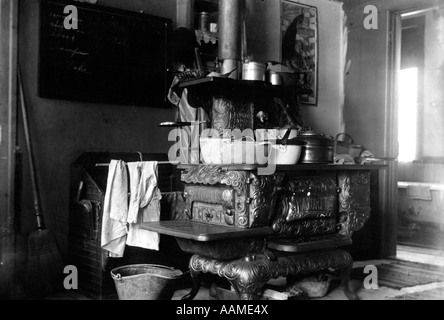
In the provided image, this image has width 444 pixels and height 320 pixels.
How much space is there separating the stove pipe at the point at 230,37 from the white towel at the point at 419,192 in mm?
3777

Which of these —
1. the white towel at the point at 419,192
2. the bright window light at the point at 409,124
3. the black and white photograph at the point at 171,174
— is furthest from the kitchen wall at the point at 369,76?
the bright window light at the point at 409,124

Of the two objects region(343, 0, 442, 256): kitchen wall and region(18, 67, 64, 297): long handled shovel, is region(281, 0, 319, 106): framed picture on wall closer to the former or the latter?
region(343, 0, 442, 256): kitchen wall

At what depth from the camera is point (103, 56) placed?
4.34 meters

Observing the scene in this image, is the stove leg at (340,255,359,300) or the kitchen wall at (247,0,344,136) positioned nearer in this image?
the stove leg at (340,255,359,300)

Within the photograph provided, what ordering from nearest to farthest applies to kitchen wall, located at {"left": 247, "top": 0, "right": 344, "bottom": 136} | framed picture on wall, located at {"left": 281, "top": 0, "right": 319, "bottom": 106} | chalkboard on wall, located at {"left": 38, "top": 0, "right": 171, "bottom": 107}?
A: chalkboard on wall, located at {"left": 38, "top": 0, "right": 171, "bottom": 107} → framed picture on wall, located at {"left": 281, "top": 0, "right": 319, "bottom": 106} → kitchen wall, located at {"left": 247, "top": 0, "right": 344, "bottom": 136}

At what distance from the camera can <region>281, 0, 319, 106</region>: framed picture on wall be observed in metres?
5.79

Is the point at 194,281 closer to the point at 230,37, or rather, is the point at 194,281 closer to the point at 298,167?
the point at 298,167

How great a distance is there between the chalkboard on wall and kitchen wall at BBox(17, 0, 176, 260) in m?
0.08

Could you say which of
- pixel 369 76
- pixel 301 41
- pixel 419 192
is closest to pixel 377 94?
pixel 369 76

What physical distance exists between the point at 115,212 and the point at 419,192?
4754mm

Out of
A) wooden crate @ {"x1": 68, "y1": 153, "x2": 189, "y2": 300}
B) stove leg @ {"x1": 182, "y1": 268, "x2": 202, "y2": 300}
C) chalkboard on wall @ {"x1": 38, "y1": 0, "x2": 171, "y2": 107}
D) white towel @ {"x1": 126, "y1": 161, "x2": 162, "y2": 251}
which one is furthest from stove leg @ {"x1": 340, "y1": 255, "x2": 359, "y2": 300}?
chalkboard on wall @ {"x1": 38, "y1": 0, "x2": 171, "y2": 107}

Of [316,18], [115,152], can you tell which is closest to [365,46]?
[316,18]
